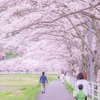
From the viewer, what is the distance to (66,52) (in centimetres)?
2806

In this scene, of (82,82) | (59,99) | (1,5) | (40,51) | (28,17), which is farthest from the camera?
(40,51)

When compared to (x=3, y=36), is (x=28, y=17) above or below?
above

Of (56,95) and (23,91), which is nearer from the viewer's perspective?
(56,95)

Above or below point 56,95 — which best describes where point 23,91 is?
below

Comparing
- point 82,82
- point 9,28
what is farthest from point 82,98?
point 9,28

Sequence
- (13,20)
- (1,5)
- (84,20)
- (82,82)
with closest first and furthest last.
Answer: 1. (82,82)
2. (1,5)
3. (13,20)
4. (84,20)

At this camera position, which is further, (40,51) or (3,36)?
(40,51)

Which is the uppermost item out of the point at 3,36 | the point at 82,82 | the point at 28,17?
the point at 28,17

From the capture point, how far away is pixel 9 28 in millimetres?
10398

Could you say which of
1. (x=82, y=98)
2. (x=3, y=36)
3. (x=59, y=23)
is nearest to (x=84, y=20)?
(x=59, y=23)

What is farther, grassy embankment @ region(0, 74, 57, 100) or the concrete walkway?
grassy embankment @ region(0, 74, 57, 100)

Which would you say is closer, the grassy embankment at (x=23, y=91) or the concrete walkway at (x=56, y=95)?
the concrete walkway at (x=56, y=95)

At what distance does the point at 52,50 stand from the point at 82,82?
19.0 metres

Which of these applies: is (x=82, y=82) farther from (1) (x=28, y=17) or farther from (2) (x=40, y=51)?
(2) (x=40, y=51)
